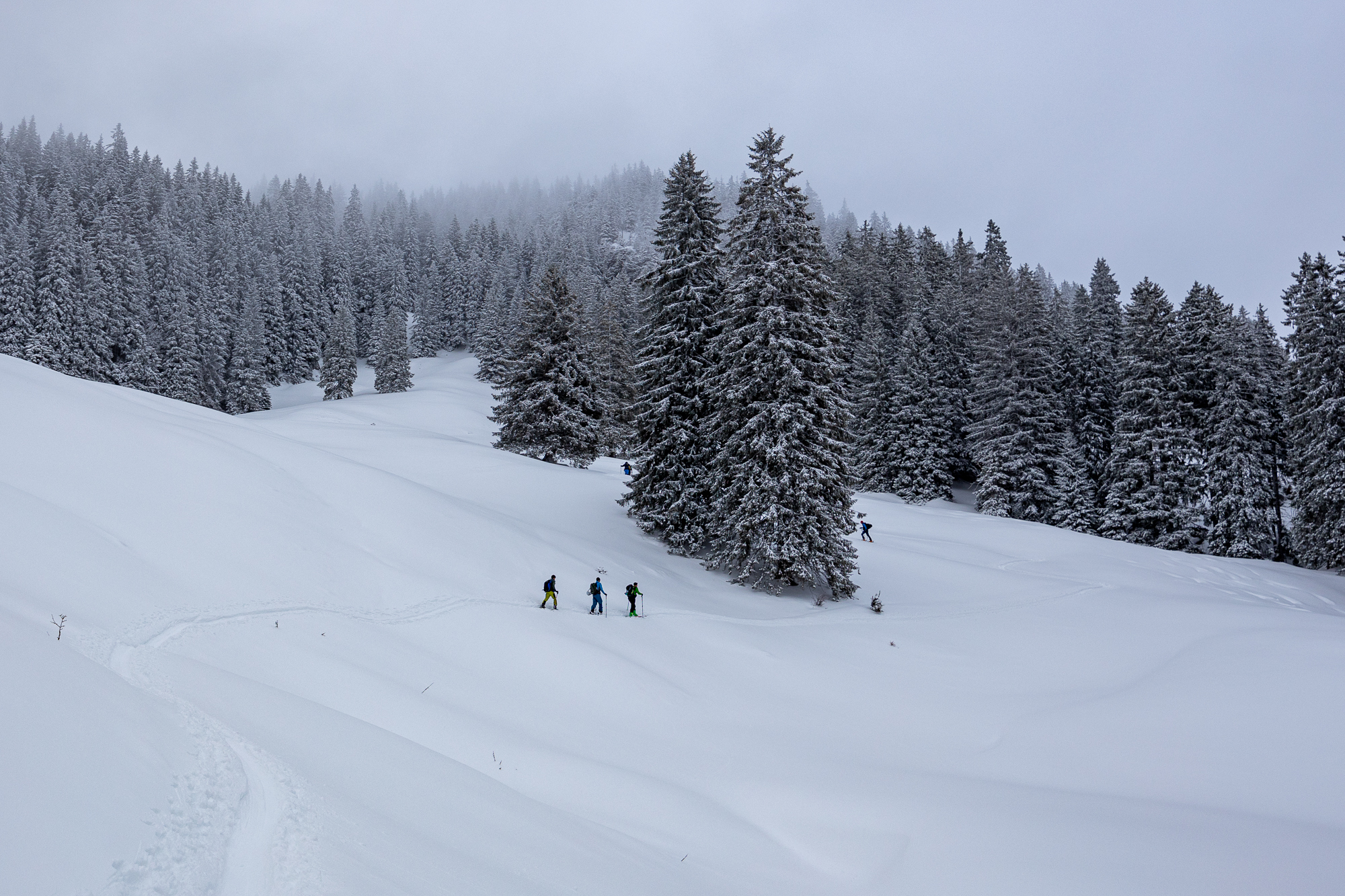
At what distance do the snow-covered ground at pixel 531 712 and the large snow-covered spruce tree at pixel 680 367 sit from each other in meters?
3.91

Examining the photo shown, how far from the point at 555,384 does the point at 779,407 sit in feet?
49.9

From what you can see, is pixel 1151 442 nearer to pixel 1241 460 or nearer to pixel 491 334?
pixel 1241 460

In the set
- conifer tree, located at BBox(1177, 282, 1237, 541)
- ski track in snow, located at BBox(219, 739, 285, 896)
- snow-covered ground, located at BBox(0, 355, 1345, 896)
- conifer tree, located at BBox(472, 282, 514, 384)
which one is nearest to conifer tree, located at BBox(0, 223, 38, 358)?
conifer tree, located at BBox(472, 282, 514, 384)

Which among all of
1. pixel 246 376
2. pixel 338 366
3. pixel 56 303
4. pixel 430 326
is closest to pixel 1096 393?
pixel 338 366

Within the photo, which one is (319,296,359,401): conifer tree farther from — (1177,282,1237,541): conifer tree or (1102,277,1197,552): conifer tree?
(1177,282,1237,541): conifer tree

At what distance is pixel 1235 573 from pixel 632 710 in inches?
1194

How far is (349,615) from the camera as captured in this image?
12.6 m

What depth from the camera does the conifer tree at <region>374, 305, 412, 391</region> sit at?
240 feet

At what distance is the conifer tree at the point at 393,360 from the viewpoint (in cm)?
7312

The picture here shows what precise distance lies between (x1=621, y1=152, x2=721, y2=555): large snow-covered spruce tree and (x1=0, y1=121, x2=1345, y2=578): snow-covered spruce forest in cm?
10

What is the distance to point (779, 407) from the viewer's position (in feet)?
71.1

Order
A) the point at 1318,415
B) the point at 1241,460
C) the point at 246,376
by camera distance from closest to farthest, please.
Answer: the point at 1318,415 < the point at 1241,460 < the point at 246,376

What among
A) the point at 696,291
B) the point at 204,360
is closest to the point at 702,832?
the point at 696,291

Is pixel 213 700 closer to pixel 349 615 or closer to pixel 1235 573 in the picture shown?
pixel 349 615
